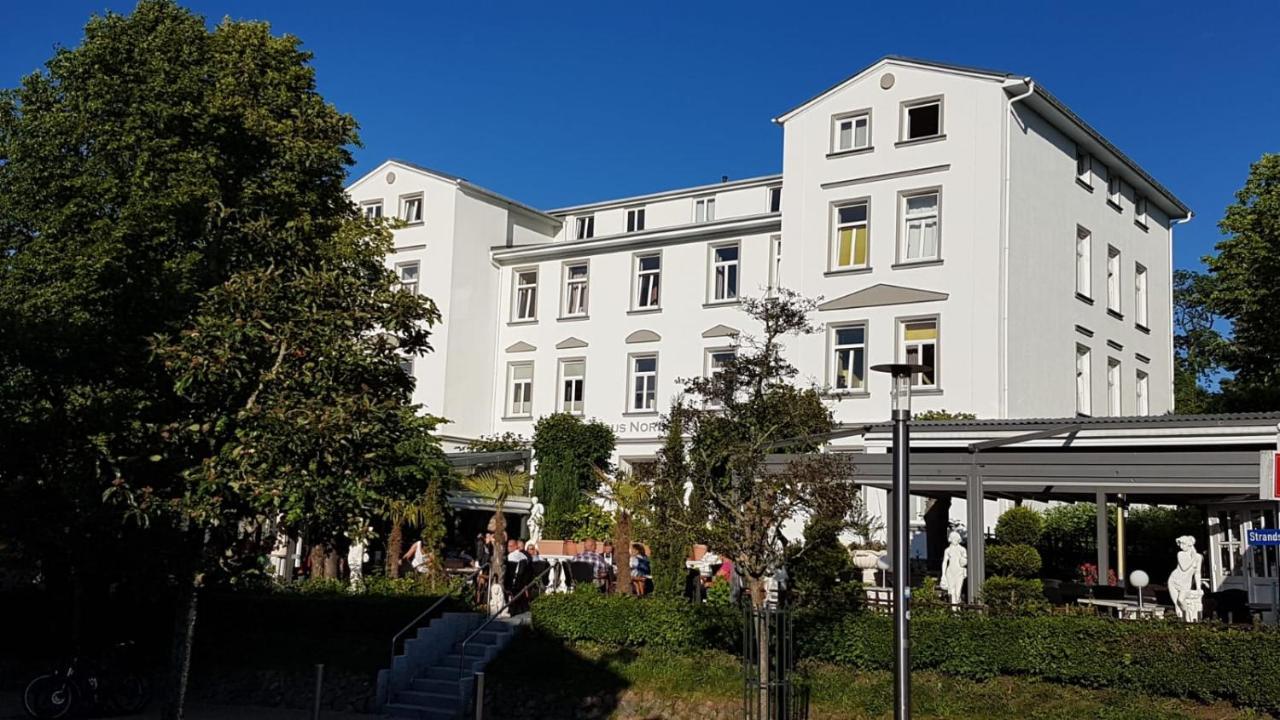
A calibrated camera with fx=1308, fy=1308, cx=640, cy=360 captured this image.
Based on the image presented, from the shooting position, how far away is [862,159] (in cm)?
3328

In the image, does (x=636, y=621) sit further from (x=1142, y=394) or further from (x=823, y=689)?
(x=1142, y=394)

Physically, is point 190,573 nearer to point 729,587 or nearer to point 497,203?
point 729,587

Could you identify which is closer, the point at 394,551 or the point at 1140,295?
the point at 394,551

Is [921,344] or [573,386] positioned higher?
[921,344]

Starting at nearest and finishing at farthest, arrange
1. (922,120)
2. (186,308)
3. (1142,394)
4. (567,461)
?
(186,308), (922,120), (567,461), (1142,394)

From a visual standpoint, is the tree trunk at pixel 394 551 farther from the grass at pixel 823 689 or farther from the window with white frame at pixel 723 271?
the window with white frame at pixel 723 271

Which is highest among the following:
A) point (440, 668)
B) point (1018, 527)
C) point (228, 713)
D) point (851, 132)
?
point (851, 132)

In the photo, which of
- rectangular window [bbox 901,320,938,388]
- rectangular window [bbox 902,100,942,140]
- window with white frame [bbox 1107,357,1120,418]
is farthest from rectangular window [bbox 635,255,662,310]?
window with white frame [bbox 1107,357,1120,418]

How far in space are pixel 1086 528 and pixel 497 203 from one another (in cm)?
2147

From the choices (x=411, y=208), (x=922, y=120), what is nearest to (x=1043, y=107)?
(x=922, y=120)

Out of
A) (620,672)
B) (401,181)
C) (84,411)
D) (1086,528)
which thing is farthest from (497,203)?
(84,411)

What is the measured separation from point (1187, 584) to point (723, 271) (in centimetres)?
2040

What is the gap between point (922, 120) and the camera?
32844 millimetres

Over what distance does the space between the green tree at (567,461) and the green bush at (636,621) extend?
12.2 metres
